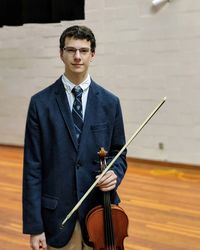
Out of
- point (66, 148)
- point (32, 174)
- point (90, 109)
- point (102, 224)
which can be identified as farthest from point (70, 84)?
point (102, 224)

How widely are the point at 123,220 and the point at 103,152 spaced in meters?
0.27

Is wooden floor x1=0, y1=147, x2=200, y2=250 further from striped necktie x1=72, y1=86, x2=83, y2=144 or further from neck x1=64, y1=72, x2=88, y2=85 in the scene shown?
neck x1=64, y1=72, x2=88, y2=85

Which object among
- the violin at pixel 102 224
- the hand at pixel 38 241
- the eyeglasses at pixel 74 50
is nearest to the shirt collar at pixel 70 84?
the eyeglasses at pixel 74 50

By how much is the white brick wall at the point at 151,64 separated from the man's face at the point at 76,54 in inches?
112

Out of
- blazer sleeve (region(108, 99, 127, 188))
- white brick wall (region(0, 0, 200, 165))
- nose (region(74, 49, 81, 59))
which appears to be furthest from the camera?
white brick wall (region(0, 0, 200, 165))

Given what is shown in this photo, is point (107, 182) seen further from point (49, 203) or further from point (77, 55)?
point (77, 55)

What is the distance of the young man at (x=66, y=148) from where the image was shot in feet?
4.33

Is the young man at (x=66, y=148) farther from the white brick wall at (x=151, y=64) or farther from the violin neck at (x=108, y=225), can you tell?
the white brick wall at (x=151, y=64)

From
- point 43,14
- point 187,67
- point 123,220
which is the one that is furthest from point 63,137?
point 187,67

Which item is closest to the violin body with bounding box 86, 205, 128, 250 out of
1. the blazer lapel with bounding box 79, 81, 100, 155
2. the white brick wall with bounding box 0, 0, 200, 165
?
the blazer lapel with bounding box 79, 81, 100, 155

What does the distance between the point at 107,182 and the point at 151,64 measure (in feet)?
9.93

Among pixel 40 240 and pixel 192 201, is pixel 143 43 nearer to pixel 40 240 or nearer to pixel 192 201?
pixel 192 201

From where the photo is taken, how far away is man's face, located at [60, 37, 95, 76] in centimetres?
128

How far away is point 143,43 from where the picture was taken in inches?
164
